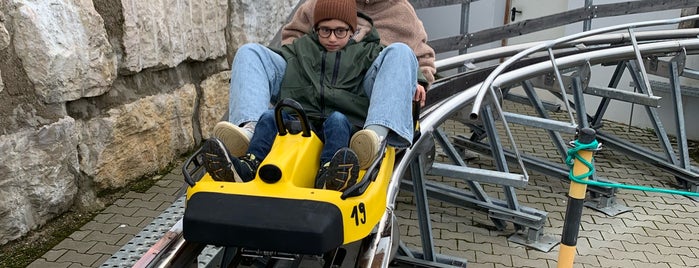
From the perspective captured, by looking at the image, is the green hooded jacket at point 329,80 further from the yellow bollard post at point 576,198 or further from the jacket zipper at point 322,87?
the yellow bollard post at point 576,198

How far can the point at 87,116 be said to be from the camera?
3863 mm

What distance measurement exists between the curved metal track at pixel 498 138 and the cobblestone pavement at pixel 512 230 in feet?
0.60

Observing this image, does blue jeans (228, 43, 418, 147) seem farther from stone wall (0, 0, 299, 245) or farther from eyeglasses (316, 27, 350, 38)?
stone wall (0, 0, 299, 245)

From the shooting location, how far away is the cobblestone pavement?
3.76m

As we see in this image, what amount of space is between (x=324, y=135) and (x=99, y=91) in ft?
7.08

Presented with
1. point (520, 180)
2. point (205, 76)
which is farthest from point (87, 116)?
point (520, 180)

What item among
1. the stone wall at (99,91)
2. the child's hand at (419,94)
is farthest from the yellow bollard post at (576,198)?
the stone wall at (99,91)

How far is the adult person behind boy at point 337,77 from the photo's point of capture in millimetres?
2256

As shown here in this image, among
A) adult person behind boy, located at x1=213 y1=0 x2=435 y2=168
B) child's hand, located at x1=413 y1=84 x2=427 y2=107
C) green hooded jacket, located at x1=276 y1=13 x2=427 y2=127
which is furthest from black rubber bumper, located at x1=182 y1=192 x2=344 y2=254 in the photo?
child's hand, located at x1=413 y1=84 x2=427 y2=107

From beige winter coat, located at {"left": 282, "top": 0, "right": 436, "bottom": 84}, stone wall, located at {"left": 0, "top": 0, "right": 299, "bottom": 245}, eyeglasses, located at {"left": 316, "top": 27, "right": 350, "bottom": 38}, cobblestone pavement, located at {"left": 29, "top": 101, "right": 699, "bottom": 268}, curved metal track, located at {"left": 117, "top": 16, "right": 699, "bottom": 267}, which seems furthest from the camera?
cobblestone pavement, located at {"left": 29, "top": 101, "right": 699, "bottom": 268}

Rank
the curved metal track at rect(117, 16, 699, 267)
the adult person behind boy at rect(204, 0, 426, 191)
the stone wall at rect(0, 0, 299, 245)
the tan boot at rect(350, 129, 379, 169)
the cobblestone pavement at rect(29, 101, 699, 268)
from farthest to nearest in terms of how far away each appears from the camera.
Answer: the cobblestone pavement at rect(29, 101, 699, 268) → the stone wall at rect(0, 0, 299, 245) → the curved metal track at rect(117, 16, 699, 267) → the adult person behind boy at rect(204, 0, 426, 191) → the tan boot at rect(350, 129, 379, 169)

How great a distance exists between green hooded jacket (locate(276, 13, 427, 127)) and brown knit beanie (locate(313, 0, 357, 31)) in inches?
4.9

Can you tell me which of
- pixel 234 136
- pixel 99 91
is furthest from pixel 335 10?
pixel 99 91

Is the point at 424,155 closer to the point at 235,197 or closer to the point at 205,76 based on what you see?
the point at 235,197
